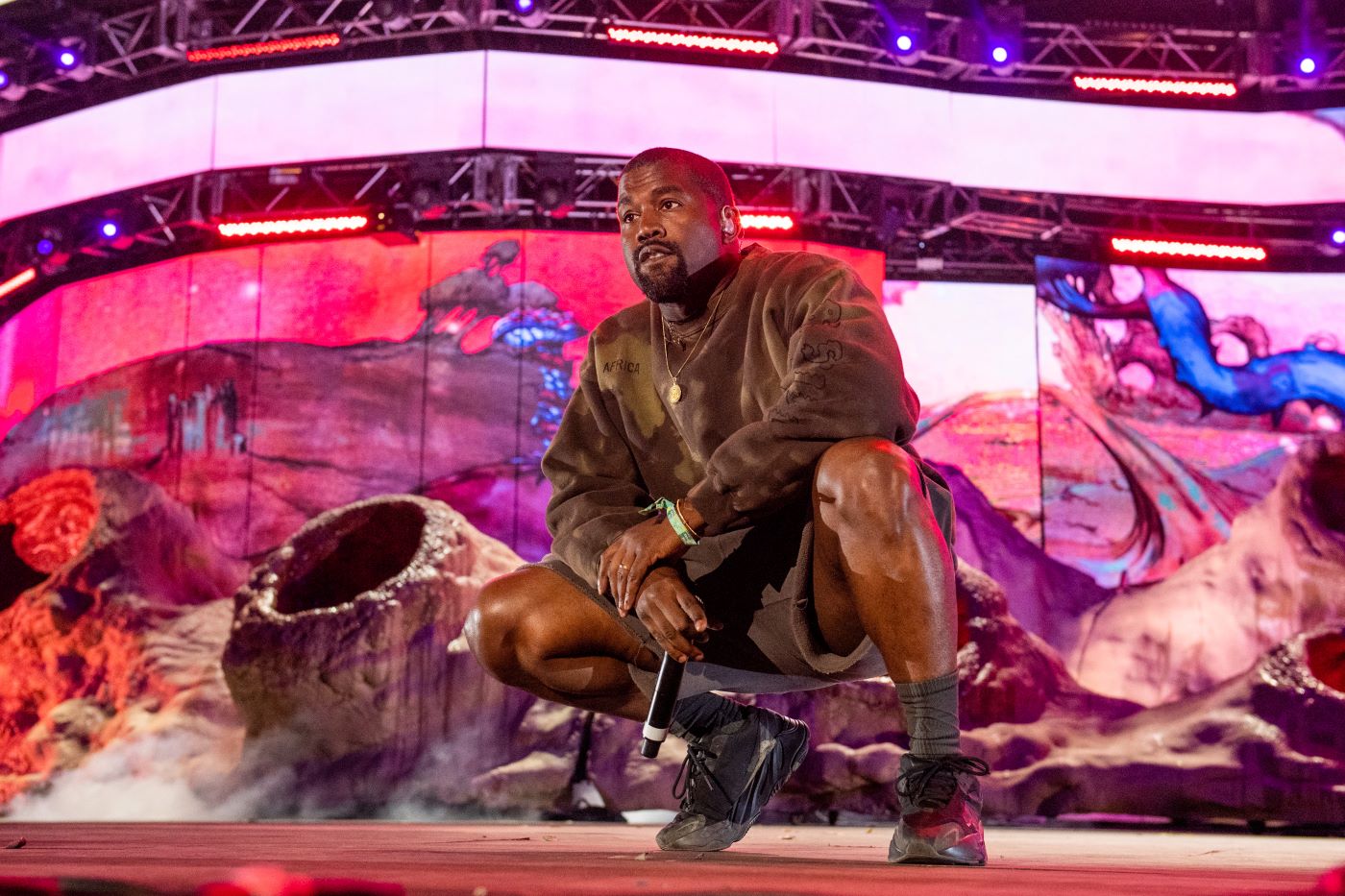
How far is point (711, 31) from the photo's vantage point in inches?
256

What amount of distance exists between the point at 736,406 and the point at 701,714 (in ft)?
1.69

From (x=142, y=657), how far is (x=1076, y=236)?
535 cm

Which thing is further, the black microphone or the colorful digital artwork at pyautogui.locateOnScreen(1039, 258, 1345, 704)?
the colorful digital artwork at pyautogui.locateOnScreen(1039, 258, 1345, 704)

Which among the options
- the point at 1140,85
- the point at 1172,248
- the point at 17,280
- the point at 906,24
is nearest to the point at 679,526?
the point at 906,24

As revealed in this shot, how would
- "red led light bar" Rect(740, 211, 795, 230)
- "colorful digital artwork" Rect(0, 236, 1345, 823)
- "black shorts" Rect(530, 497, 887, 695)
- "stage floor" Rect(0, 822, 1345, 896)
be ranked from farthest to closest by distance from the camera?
1. "red led light bar" Rect(740, 211, 795, 230)
2. "colorful digital artwork" Rect(0, 236, 1345, 823)
3. "black shorts" Rect(530, 497, 887, 695)
4. "stage floor" Rect(0, 822, 1345, 896)

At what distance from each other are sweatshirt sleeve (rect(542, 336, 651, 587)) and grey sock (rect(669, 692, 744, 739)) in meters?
0.30

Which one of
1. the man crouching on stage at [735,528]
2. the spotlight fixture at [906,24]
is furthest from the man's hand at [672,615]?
the spotlight fixture at [906,24]

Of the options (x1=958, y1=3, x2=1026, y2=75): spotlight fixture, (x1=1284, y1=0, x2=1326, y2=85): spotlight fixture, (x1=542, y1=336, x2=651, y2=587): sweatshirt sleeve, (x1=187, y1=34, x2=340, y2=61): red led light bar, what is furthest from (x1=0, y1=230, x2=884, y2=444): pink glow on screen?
(x1=542, y1=336, x2=651, y2=587): sweatshirt sleeve

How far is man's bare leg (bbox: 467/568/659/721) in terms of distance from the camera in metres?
1.99

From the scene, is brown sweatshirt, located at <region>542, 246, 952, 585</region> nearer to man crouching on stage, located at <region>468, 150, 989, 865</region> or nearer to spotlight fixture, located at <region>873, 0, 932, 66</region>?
man crouching on stage, located at <region>468, 150, 989, 865</region>

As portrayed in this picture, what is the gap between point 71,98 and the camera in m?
7.23

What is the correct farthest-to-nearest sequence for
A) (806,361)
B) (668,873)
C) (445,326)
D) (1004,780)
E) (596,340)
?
(445,326)
(1004,780)
(596,340)
(806,361)
(668,873)

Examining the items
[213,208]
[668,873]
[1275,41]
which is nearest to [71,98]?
[213,208]

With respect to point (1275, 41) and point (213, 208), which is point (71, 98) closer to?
point (213, 208)
